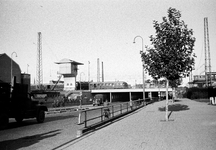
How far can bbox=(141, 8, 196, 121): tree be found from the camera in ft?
53.0

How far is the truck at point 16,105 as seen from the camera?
1410 centimetres

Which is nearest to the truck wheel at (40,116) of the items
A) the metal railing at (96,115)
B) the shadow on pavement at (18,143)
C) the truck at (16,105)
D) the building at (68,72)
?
the truck at (16,105)

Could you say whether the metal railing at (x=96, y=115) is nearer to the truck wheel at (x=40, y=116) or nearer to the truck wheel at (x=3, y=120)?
the truck wheel at (x=40, y=116)

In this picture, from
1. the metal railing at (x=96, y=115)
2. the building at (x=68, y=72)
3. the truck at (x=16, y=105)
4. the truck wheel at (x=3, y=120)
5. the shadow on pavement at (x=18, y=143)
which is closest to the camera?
the shadow on pavement at (x=18, y=143)

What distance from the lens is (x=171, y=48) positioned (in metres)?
16.2

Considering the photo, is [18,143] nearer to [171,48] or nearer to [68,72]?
[171,48]

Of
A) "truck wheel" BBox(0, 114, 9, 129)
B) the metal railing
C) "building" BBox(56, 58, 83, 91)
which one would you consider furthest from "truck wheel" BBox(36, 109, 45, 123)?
"building" BBox(56, 58, 83, 91)

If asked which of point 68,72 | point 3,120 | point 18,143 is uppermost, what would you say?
point 68,72

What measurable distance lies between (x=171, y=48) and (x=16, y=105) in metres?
11.1

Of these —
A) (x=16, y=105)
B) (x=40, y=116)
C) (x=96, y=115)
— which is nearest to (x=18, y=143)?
(x=96, y=115)

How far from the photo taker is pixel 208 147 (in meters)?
7.55

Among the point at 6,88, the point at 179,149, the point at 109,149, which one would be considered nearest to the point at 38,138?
the point at 109,149

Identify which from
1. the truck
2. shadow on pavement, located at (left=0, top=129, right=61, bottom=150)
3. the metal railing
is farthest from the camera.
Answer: the truck

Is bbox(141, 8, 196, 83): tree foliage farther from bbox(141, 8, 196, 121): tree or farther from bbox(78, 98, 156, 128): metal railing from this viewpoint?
bbox(78, 98, 156, 128): metal railing
